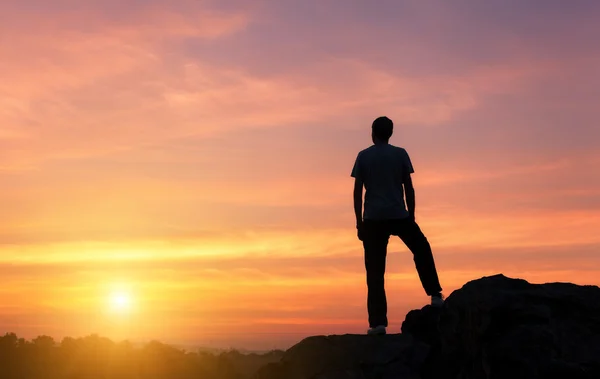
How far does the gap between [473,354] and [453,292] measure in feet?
4.45

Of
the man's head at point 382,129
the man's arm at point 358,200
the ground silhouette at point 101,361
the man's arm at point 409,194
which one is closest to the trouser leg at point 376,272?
the man's arm at point 358,200

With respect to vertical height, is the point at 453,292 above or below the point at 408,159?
below

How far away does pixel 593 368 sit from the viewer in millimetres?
12203

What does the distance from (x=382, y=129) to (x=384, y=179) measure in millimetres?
1024

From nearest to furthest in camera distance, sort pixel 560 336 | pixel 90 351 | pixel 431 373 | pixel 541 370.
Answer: pixel 541 370, pixel 560 336, pixel 431 373, pixel 90 351

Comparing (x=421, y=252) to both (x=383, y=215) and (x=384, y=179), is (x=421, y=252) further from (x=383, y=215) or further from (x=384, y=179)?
(x=384, y=179)

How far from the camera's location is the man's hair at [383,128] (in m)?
15.0

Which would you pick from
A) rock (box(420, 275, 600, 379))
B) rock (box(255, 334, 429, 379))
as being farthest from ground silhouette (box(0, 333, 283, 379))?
rock (box(420, 275, 600, 379))

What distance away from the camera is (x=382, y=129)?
15.1m

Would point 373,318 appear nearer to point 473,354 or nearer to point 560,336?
point 473,354

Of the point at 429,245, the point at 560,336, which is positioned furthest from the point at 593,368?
the point at 429,245

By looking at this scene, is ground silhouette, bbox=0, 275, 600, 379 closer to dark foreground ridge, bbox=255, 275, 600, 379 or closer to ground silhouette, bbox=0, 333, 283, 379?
dark foreground ridge, bbox=255, 275, 600, 379

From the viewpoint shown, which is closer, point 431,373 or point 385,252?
point 431,373

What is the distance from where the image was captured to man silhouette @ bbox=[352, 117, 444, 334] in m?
14.8
